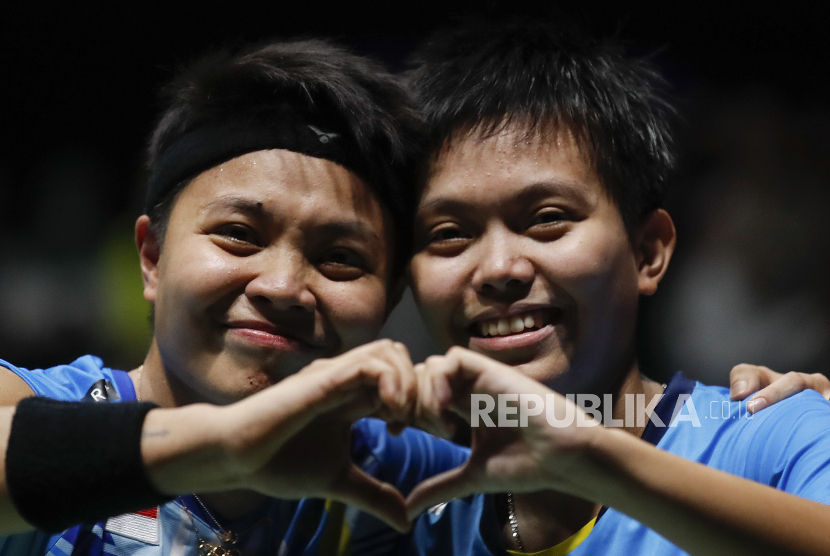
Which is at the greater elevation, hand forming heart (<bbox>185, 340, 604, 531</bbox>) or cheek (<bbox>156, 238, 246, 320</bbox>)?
cheek (<bbox>156, 238, 246, 320</bbox>)

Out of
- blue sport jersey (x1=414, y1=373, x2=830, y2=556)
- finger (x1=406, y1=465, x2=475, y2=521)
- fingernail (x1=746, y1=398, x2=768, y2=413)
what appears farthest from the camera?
fingernail (x1=746, y1=398, x2=768, y2=413)

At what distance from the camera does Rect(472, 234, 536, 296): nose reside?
5.10 feet

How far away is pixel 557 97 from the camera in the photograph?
1.73 metres

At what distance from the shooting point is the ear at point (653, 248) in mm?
1771

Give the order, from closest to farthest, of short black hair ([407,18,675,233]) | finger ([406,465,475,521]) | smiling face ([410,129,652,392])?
finger ([406,465,475,521]), smiling face ([410,129,652,392]), short black hair ([407,18,675,233])

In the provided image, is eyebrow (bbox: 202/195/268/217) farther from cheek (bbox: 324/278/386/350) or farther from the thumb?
the thumb

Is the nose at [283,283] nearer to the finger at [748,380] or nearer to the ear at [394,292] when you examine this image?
the ear at [394,292]

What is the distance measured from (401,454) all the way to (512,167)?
2.38ft

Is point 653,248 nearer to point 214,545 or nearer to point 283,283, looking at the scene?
point 283,283

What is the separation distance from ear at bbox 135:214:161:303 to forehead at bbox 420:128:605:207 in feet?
2.10

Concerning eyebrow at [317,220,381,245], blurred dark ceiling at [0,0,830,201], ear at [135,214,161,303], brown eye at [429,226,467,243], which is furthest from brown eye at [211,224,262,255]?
blurred dark ceiling at [0,0,830,201]

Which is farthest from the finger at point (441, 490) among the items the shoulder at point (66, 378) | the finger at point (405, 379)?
the shoulder at point (66, 378)

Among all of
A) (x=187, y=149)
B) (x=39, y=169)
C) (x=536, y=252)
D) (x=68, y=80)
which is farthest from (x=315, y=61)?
(x=39, y=169)

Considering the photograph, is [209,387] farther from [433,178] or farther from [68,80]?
[68,80]
